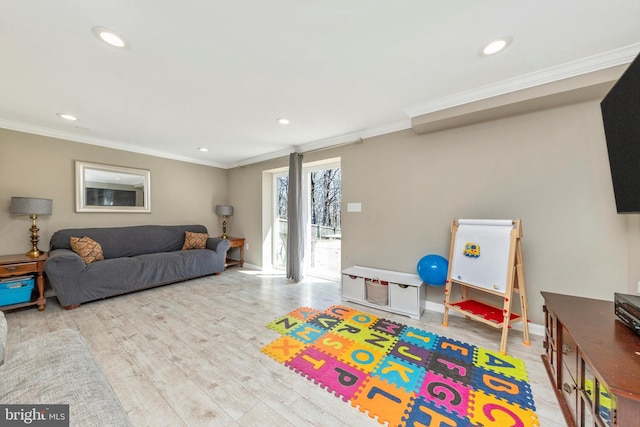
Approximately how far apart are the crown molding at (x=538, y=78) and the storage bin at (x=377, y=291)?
1.94 meters

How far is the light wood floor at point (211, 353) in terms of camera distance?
4.38 feet

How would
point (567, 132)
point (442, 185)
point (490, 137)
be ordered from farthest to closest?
point (442, 185)
point (490, 137)
point (567, 132)

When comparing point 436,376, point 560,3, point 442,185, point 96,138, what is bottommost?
point 436,376

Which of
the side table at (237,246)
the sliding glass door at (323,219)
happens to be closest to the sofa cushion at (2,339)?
the sliding glass door at (323,219)

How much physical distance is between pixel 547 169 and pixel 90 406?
3.35 metres

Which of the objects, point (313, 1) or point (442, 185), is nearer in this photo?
point (313, 1)

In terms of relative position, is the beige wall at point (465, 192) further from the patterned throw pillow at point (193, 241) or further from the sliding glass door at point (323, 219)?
the patterned throw pillow at point (193, 241)

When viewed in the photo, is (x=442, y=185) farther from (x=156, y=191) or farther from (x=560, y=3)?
(x=156, y=191)

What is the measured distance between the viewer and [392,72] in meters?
1.87

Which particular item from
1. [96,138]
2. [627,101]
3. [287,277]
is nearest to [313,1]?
[627,101]

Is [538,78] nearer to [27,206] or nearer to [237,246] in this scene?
[237,246]

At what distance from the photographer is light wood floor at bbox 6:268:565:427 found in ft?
4.38

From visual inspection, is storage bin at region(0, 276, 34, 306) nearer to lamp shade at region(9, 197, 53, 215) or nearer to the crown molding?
lamp shade at region(9, 197, 53, 215)

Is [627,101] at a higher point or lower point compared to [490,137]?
lower
